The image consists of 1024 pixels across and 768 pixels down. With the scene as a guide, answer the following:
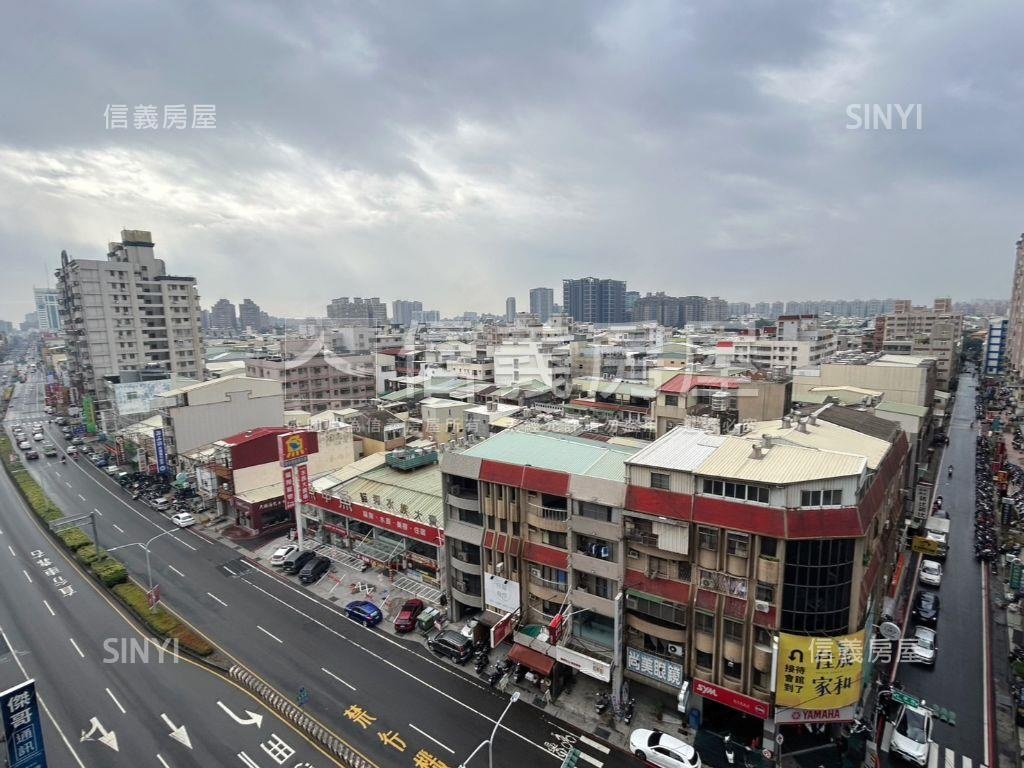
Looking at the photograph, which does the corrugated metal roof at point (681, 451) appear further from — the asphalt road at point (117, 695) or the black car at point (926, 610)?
the black car at point (926, 610)

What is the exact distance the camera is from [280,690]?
2634cm

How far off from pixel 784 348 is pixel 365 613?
91.9m

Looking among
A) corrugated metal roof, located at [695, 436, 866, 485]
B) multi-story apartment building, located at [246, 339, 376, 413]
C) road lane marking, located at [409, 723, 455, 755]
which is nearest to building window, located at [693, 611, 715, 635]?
corrugated metal roof, located at [695, 436, 866, 485]

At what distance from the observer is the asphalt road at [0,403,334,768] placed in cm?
2256

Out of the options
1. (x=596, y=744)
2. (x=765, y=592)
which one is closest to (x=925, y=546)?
(x=765, y=592)

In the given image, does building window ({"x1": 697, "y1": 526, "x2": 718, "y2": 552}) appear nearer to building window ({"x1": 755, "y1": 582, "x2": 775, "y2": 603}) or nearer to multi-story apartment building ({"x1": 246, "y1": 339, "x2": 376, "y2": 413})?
building window ({"x1": 755, "y1": 582, "x2": 775, "y2": 603})

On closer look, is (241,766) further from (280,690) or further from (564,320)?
(564,320)

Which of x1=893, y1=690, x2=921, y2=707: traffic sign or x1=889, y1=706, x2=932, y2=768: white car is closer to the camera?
x1=889, y1=706, x2=932, y2=768: white car

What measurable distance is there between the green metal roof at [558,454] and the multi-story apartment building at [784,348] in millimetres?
72629

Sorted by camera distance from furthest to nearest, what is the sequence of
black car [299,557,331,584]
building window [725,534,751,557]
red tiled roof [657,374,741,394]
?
red tiled roof [657,374,741,394]
black car [299,557,331,584]
building window [725,534,751,557]

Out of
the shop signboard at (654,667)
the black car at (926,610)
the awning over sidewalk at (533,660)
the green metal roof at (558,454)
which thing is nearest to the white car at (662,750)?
the shop signboard at (654,667)

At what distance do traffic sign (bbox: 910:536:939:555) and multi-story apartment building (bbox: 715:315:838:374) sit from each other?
188 ft

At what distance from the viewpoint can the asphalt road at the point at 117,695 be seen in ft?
74.0

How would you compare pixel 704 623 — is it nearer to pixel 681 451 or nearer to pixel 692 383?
pixel 681 451
